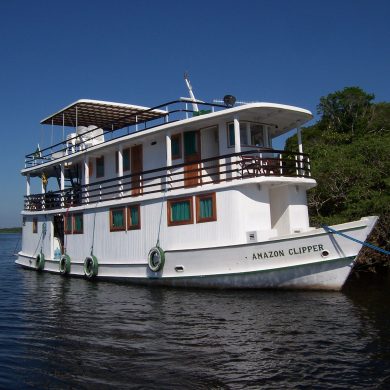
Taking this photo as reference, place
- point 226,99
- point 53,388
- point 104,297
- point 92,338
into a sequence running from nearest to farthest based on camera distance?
1. point 53,388
2. point 92,338
3. point 104,297
4. point 226,99

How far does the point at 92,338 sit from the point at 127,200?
24.6 ft

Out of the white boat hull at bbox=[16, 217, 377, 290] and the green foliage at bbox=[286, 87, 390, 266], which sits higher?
the green foliage at bbox=[286, 87, 390, 266]

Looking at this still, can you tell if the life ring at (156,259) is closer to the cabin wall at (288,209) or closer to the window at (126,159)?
the cabin wall at (288,209)

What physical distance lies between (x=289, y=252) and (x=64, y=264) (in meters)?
10.4

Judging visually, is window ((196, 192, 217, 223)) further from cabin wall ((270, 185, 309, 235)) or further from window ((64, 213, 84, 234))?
window ((64, 213, 84, 234))

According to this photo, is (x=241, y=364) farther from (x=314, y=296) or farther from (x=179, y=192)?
(x=179, y=192)

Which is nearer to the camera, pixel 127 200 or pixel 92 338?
pixel 92 338

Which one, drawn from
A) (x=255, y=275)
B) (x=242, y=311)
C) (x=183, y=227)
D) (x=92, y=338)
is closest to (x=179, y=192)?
(x=183, y=227)

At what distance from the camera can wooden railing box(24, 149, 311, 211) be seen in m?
13.4

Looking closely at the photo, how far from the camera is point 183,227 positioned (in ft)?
46.1

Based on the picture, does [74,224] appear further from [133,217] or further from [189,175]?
[189,175]

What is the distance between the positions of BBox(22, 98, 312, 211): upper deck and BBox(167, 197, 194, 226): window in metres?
0.51

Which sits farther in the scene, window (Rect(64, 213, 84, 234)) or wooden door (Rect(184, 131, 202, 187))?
window (Rect(64, 213, 84, 234))

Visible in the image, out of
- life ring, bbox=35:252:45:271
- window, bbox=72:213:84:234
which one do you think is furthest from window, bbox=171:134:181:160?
life ring, bbox=35:252:45:271
